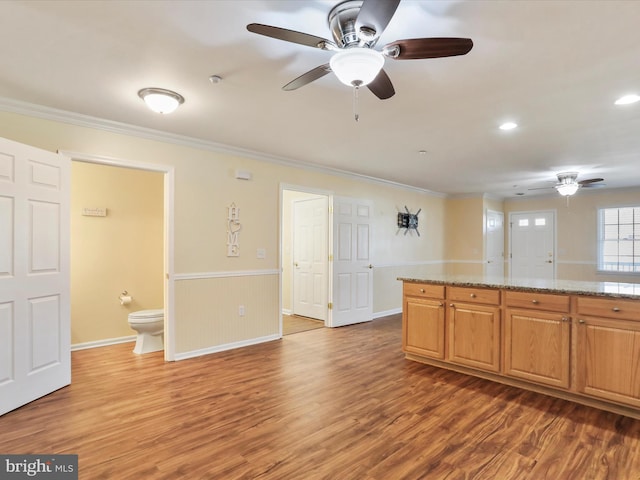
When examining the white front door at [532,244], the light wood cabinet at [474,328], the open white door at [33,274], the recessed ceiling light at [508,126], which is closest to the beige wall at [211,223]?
the open white door at [33,274]

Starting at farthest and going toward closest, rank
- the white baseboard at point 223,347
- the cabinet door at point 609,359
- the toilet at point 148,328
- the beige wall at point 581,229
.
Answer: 1. the beige wall at point 581,229
2. the toilet at point 148,328
3. the white baseboard at point 223,347
4. the cabinet door at point 609,359

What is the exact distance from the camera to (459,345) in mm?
3479

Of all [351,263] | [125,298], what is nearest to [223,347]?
[125,298]

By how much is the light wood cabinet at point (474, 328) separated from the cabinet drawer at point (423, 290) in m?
0.11

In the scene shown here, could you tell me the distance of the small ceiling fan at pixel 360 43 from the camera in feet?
5.22

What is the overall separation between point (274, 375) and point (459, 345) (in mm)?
1797

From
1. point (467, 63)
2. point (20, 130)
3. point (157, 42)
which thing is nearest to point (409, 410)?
point (467, 63)

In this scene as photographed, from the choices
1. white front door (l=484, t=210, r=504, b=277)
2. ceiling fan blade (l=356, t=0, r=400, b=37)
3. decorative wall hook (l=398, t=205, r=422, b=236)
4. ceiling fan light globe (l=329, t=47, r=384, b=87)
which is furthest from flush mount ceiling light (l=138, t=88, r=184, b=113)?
white front door (l=484, t=210, r=504, b=277)

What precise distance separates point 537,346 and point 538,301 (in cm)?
38

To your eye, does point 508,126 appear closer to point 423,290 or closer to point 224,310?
point 423,290

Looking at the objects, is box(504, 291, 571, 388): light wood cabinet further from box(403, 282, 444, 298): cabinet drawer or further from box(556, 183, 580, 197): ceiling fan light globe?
box(556, 183, 580, 197): ceiling fan light globe

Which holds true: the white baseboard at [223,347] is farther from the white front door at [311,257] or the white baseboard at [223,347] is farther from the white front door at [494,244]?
the white front door at [494,244]

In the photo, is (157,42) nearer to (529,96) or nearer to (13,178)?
(13,178)

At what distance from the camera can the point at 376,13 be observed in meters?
1.53
